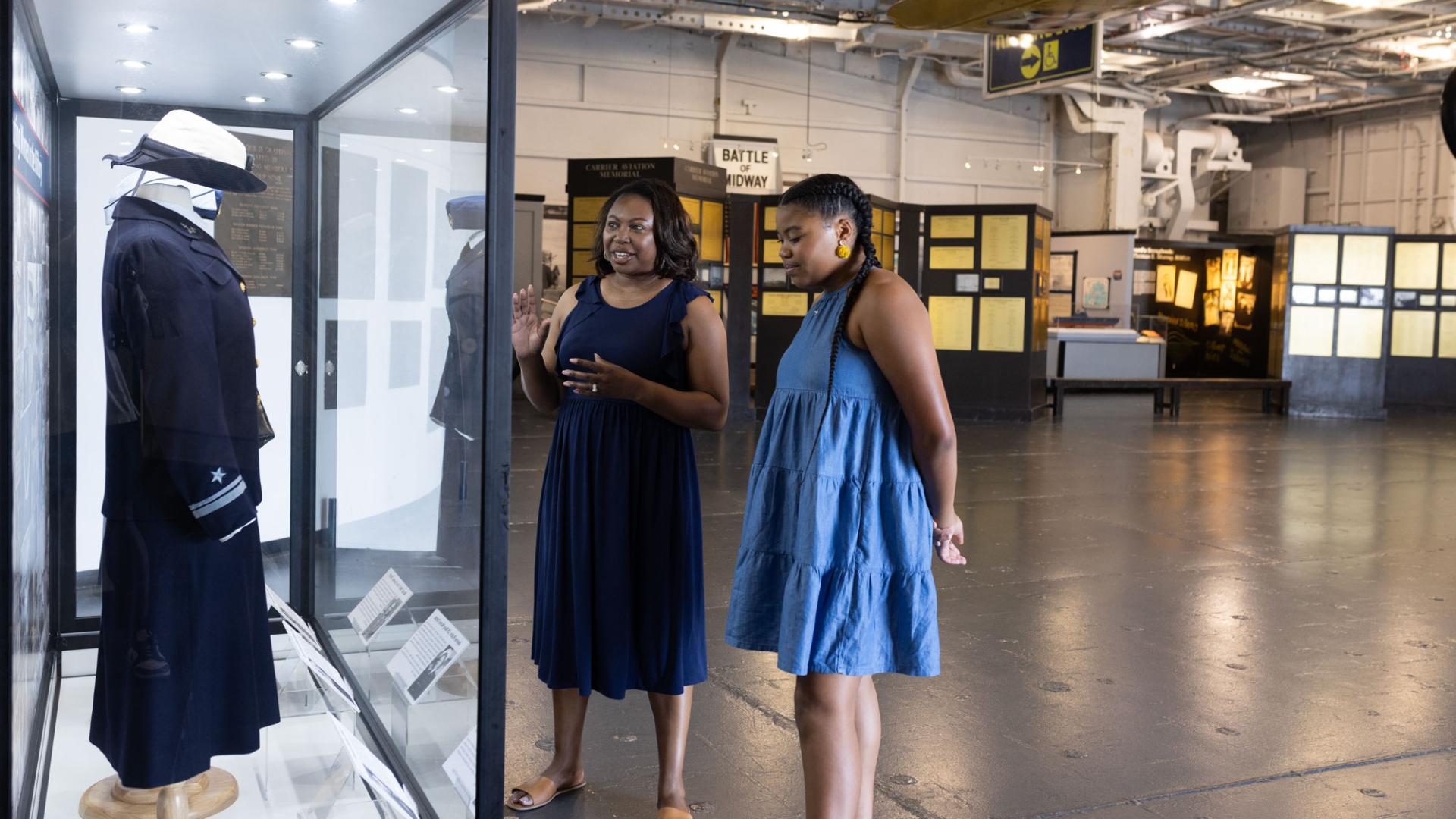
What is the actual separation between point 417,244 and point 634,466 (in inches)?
26.5

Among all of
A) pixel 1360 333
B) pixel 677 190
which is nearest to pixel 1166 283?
pixel 1360 333

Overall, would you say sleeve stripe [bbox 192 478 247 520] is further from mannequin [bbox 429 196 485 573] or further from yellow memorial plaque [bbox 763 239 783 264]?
yellow memorial plaque [bbox 763 239 783 264]

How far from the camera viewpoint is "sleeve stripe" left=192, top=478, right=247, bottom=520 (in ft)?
6.54

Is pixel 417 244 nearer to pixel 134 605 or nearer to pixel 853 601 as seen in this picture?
pixel 134 605

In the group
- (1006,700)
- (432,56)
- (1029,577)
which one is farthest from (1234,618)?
(432,56)

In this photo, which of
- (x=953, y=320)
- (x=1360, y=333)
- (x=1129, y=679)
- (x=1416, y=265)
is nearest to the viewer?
(x=1129, y=679)

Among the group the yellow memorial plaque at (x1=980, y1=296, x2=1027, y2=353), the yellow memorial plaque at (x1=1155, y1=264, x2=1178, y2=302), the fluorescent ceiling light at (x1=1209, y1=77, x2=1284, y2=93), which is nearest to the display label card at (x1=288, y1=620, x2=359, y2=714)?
the yellow memorial plaque at (x1=980, y1=296, x2=1027, y2=353)

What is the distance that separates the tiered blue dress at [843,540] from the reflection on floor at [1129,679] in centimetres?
73

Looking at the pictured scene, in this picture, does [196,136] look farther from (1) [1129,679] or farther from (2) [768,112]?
(2) [768,112]

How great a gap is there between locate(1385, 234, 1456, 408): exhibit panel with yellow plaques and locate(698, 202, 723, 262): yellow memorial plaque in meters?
8.53

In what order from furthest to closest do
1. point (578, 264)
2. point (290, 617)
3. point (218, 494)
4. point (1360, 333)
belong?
point (1360, 333) < point (578, 264) < point (290, 617) < point (218, 494)

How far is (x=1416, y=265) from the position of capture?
51.0ft

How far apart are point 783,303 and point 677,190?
1617 millimetres

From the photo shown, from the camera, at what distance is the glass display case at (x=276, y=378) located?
183cm
